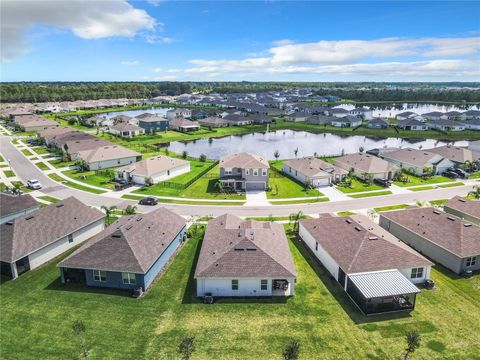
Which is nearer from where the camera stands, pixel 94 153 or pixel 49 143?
pixel 94 153

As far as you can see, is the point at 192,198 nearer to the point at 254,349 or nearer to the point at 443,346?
the point at 254,349

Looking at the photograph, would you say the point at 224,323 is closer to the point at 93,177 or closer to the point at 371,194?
the point at 371,194

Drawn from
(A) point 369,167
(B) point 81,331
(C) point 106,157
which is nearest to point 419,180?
(A) point 369,167

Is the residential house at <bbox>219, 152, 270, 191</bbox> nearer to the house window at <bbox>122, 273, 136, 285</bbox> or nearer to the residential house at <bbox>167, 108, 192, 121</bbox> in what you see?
the house window at <bbox>122, 273, 136, 285</bbox>

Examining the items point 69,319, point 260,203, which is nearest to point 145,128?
point 260,203

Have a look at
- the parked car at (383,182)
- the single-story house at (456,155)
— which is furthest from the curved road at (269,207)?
the single-story house at (456,155)

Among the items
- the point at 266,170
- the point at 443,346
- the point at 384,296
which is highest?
the point at 266,170
